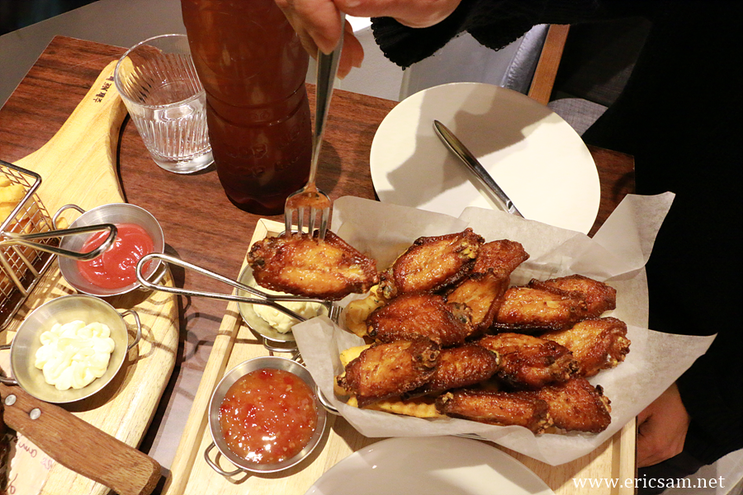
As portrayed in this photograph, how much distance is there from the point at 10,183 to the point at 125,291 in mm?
449

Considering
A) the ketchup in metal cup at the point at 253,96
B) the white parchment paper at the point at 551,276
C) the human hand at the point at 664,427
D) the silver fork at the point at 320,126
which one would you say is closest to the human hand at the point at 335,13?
the silver fork at the point at 320,126

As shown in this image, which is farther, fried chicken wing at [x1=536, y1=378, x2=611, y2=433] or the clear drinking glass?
the clear drinking glass

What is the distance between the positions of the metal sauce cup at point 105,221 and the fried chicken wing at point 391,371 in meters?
0.64

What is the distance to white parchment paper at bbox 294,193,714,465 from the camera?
1.02 m

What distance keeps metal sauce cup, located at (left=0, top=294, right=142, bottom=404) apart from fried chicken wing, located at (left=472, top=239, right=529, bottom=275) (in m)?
0.83

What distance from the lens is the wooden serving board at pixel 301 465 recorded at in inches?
44.3

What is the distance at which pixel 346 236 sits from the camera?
126 centimetres

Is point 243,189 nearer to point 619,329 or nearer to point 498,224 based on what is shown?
point 498,224

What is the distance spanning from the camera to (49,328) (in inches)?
48.1

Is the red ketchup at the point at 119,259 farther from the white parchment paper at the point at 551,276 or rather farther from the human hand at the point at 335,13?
the human hand at the point at 335,13

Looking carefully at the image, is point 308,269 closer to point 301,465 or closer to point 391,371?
point 391,371

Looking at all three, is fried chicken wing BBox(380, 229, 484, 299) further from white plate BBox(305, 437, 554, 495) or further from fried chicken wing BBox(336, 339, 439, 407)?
white plate BBox(305, 437, 554, 495)

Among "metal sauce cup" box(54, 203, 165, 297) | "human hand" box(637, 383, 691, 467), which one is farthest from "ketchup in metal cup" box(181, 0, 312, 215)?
"human hand" box(637, 383, 691, 467)

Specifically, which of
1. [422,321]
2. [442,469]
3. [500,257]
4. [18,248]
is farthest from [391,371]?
[18,248]
